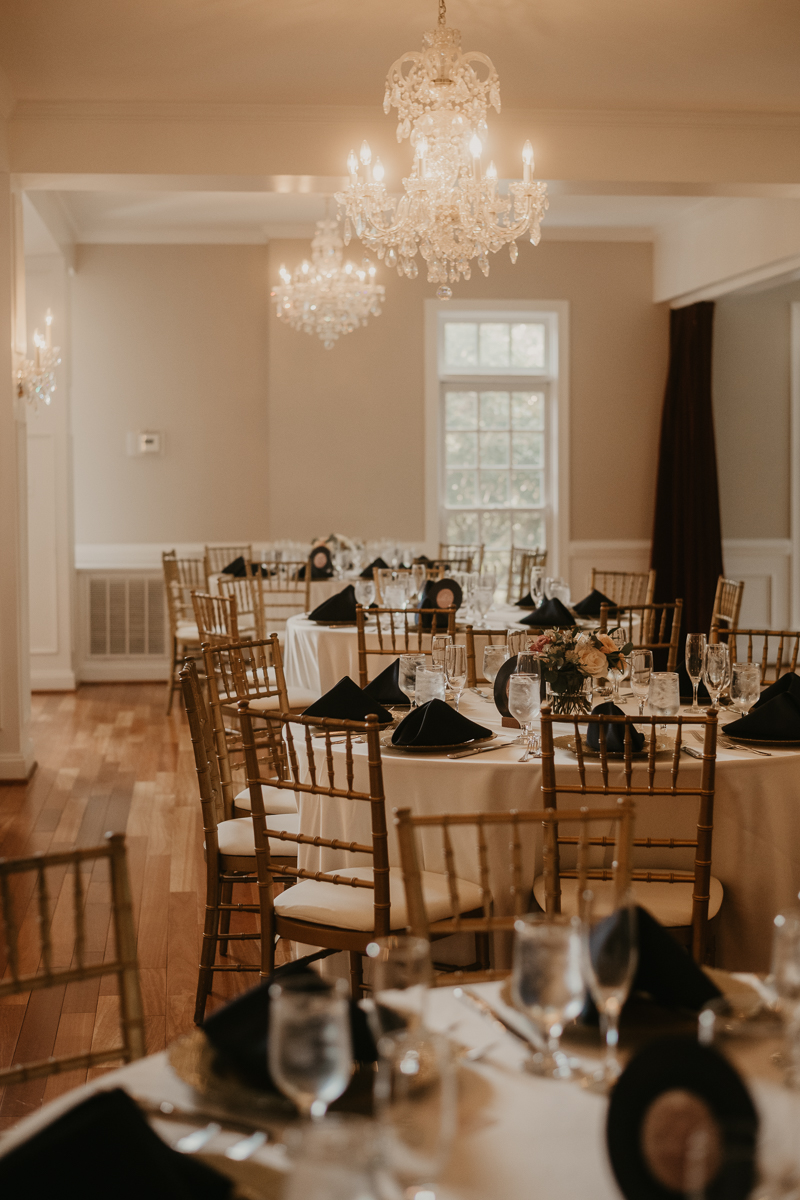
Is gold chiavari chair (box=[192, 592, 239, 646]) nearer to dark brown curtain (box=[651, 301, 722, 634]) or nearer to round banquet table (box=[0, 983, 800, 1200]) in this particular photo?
round banquet table (box=[0, 983, 800, 1200])

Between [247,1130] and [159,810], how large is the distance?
4.28 m

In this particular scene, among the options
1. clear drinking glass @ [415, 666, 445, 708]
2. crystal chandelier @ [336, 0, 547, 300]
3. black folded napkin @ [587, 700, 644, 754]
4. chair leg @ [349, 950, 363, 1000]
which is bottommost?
chair leg @ [349, 950, 363, 1000]

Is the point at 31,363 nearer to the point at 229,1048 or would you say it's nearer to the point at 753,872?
the point at 753,872

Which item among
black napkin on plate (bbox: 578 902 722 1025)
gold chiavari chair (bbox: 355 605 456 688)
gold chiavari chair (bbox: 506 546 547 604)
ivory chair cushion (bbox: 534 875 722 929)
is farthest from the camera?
gold chiavari chair (bbox: 506 546 547 604)

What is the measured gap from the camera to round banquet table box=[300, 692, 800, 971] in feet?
8.95

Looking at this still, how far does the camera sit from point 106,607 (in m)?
8.79

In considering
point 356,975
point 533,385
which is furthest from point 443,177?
point 533,385

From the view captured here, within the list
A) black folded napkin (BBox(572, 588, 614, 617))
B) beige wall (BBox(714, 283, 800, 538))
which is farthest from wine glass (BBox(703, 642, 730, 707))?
beige wall (BBox(714, 283, 800, 538))

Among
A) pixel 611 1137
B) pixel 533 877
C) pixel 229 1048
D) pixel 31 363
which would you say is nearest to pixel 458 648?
pixel 533 877

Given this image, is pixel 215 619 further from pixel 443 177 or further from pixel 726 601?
pixel 726 601

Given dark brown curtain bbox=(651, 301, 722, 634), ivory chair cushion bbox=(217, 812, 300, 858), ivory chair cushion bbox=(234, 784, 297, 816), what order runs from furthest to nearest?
dark brown curtain bbox=(651, 301, 722, 634) < ivory chair cushion bbox=(234, 784, 297, 816) < ivory chair cushion bbox=(217, 812, 300, 858)

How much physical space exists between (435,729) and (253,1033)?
167 cm

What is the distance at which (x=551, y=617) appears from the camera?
5.10 m

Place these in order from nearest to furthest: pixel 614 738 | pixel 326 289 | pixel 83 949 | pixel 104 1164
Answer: pixel 104 1164 → pixel 83 949 → pixel 614 738 → pixel 326 289
